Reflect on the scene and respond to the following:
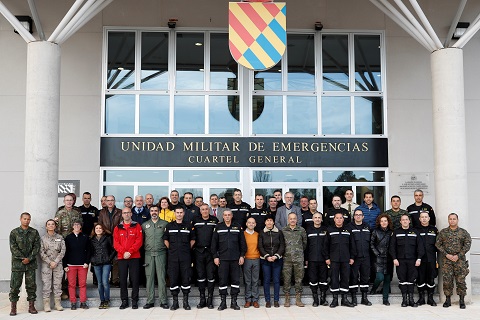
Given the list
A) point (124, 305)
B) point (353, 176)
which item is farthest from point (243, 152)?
point (124, 305)

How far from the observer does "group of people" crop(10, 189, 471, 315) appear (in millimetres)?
9773

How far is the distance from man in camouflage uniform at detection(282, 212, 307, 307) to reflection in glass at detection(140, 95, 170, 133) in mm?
4665

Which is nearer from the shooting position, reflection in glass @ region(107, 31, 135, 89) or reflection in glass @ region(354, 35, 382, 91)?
reflection in glass @ region(107, 31, 135, 89)

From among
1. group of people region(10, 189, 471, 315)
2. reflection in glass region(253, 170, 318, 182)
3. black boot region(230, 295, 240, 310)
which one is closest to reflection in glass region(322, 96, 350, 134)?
reflection in glass region(253, 170, 318, 182)

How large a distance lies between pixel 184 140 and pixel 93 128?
213 centimetres

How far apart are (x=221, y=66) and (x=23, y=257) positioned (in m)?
6.48

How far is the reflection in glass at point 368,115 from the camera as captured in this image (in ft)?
44.5

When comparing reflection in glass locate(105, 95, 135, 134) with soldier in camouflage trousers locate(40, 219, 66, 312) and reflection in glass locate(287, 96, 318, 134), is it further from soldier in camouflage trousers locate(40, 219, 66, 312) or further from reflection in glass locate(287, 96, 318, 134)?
soldier in camouflage trousers locate(40, 219, 66, 312)

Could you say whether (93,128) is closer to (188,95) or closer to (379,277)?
(188,95)

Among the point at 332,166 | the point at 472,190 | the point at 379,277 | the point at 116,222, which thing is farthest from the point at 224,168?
the point at 472,190

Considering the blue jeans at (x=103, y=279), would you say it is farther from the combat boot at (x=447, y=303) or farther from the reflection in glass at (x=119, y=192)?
the combat boot at (x=447, y=303)

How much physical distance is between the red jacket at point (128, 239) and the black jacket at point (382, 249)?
416 cm

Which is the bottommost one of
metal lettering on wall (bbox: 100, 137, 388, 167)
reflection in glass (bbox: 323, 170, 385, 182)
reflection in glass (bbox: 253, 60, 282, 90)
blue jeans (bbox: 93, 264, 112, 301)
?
blue jeans (bbox: 93, 264, 112, 301)

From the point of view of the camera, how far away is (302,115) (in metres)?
13.5
